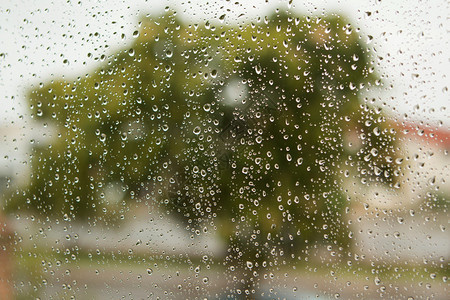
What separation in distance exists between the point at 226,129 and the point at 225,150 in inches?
1.9

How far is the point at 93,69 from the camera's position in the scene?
1.04 m

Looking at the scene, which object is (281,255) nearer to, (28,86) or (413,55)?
(413,55)

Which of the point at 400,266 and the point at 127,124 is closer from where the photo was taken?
the point at 400,266

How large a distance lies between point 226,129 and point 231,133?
0.05ft

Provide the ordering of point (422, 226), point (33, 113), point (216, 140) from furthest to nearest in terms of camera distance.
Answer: point (33, 113) → point (216, 140) → point (422, 226)

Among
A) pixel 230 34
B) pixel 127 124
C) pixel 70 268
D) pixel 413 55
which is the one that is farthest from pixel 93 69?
pixel 413 55

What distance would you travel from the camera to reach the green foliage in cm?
90

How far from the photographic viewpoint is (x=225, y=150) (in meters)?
0.95

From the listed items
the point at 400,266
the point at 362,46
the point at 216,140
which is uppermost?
the point at 362,46

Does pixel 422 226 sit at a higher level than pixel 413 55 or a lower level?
lower

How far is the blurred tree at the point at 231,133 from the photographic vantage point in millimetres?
895

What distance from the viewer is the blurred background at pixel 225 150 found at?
0.85 meters

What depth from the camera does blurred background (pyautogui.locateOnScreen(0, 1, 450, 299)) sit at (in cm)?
85

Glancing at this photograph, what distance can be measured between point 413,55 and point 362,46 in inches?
4.1
